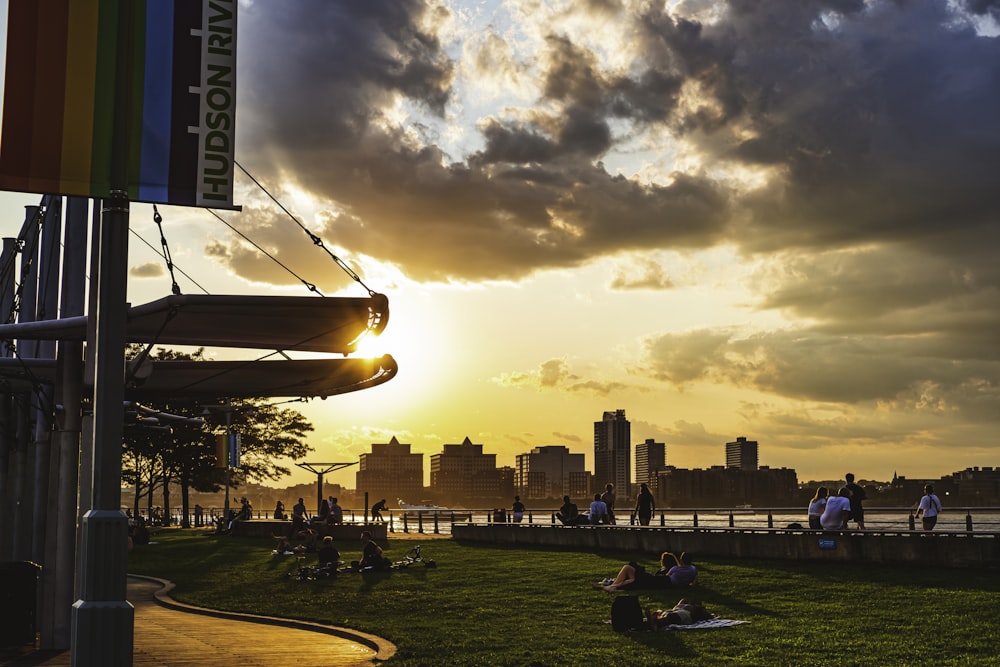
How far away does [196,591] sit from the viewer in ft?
80.4

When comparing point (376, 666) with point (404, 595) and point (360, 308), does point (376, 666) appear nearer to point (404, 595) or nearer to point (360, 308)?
point (360, 308)

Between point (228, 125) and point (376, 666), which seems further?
point (376, 666)

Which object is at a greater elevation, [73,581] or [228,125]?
[228,125]

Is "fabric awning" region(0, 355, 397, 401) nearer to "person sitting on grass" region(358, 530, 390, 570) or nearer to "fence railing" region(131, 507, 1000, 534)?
"person sitting on grass" region(358, 530, 390, 570)

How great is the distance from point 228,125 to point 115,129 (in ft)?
3.12

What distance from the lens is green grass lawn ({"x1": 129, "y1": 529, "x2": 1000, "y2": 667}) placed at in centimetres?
1426

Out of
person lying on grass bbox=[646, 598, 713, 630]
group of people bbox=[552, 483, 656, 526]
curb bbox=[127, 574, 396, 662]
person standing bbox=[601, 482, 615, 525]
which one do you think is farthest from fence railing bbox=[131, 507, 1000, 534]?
curb bbox=[127, 574, 396, 662]

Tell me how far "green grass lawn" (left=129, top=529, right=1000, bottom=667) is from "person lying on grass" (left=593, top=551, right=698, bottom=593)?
0.32 meters

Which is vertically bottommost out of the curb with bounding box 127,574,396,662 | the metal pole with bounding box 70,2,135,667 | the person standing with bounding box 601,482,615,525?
the curb with bounding box 127,574,396,662

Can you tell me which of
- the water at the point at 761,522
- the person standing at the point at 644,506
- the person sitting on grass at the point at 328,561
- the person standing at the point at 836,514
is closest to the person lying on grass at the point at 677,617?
the person standing at the point at 836,514

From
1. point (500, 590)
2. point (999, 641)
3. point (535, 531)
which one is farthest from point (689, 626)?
point (535, 531)

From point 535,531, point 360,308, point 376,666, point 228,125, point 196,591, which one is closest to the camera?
point 228,125

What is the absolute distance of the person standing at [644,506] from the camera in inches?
1464

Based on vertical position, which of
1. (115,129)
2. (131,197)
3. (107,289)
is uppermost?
(115,129)
